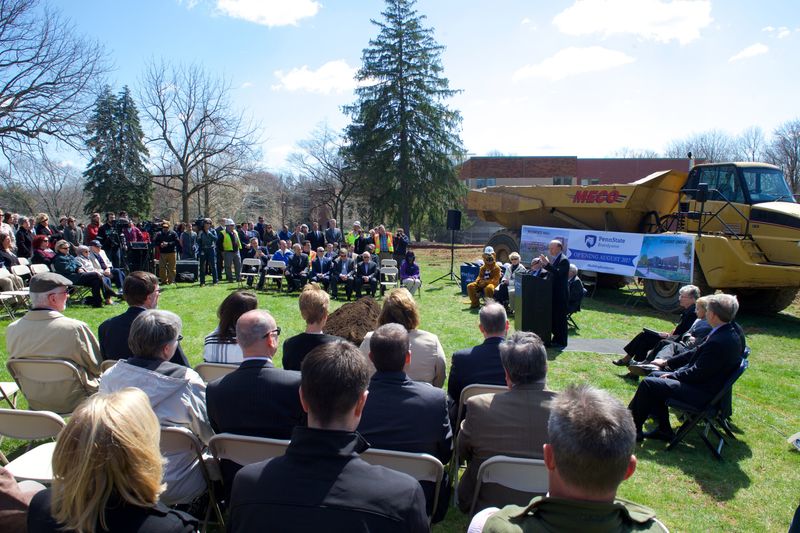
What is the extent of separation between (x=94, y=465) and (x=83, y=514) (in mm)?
145

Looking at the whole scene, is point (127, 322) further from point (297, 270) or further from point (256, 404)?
point (297, 270)

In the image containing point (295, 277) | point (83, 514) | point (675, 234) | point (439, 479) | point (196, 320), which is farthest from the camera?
point (295, 277)

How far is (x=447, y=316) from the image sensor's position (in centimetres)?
1057

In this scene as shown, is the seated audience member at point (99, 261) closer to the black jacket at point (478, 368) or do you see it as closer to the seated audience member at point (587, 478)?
the black jacket at point (478, 368)

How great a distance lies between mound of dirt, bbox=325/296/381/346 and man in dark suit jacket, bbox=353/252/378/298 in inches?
250

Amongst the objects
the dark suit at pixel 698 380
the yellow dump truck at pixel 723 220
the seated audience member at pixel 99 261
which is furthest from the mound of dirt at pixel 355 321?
the yellow dump truck at pixel 723 220

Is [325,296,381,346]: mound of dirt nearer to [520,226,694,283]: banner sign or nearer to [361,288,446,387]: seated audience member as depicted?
[361,288,446,387]: seated audience member

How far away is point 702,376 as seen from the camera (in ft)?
15.0

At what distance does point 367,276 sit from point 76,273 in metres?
6.13

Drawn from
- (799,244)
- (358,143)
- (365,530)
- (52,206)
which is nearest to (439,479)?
(365,530)

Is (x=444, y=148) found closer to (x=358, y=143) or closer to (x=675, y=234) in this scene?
(x=358, y=143)

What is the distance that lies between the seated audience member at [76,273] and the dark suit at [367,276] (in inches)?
214

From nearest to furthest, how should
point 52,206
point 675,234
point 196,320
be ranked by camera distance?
point 196,320, point 675,234, point 52,206

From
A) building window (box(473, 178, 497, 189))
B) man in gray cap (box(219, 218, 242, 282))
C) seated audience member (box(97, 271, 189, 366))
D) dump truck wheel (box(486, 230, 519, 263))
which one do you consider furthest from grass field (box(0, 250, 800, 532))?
building window (box(473, 178, 497, 189))
